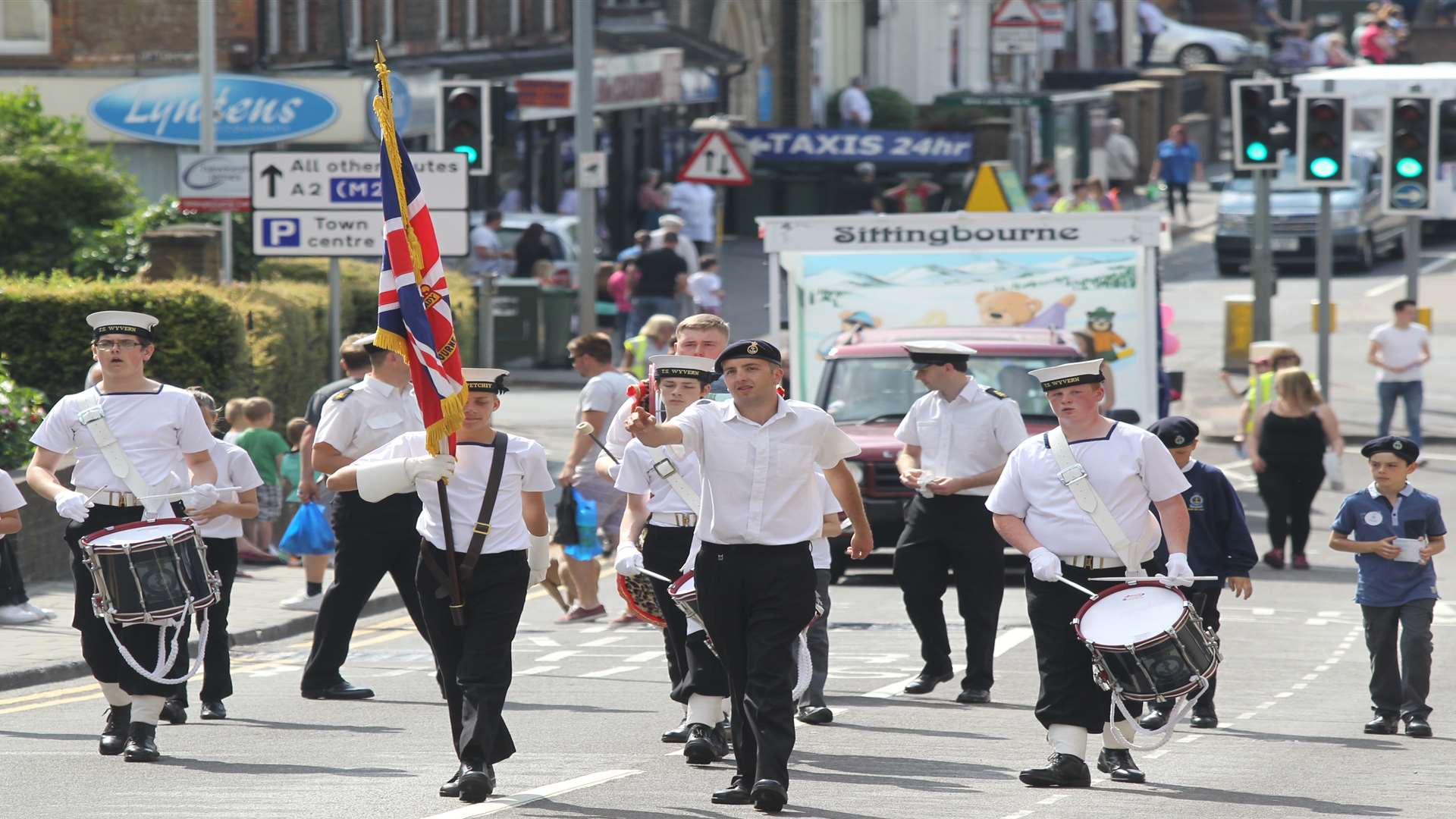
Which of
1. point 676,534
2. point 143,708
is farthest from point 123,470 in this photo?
point 676,534

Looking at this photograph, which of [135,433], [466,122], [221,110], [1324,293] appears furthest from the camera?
[221,110]

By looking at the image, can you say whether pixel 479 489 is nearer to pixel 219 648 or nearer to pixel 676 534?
pixel 676 534

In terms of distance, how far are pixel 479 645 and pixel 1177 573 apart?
2.63 metres

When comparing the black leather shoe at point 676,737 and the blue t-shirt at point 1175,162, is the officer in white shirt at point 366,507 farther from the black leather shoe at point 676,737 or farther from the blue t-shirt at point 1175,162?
the blue t-shirt at point 1175,162

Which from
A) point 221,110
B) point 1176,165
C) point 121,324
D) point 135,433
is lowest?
point 135,433

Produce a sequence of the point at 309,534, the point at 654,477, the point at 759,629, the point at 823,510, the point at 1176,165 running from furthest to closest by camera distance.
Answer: the point at 1176,165
the point at 309,534
the point at 654,477
the point at 823,510
the point at 759,629

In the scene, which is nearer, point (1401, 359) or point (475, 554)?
point (475, 554)

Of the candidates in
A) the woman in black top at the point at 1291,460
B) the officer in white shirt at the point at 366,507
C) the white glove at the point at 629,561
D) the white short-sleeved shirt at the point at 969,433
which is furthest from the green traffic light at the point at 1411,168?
the white glove at the point at 629,561

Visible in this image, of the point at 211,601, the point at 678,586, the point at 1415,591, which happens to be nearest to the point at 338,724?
the point at 211,601

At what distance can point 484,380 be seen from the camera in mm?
9039

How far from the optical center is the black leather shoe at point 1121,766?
9.47m

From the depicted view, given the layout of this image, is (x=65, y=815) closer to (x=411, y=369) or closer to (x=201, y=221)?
(x=411, y=369)

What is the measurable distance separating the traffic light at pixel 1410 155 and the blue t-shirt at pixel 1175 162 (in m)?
19.6

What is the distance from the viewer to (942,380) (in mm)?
11977
